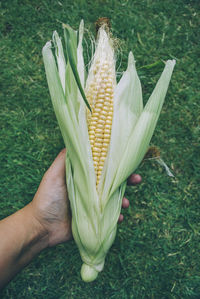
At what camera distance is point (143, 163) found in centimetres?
226

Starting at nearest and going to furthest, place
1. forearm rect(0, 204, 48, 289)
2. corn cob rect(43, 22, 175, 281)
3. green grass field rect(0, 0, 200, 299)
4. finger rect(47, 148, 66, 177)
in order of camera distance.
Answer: corn cob rect(43, 22, 175, 281)
forearm rect(0, 204, 48, 289)
finger rect(47, 148, 66, 177)
green grass field rect(0, 0, 200, 299)

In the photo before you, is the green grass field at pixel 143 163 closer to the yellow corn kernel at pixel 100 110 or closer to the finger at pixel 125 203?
the finger at pixel 125 203

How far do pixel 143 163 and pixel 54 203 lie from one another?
89 centimetres

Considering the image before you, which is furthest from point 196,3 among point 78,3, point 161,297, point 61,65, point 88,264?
point 161,297

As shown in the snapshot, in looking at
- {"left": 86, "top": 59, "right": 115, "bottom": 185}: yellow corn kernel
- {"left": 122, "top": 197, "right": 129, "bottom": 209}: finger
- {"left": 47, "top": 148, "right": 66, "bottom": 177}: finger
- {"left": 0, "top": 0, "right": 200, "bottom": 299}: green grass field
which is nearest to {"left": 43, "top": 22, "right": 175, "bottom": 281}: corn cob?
{"left": 86, "top": 59, "right": 115, "bottom": 185}: yellow corn kernel

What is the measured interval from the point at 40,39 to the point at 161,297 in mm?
2577

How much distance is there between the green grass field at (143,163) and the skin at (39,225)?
0.31 meters

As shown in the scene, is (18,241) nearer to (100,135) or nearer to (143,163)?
(100,135)

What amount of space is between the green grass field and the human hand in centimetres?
32

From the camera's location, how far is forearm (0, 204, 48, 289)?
5.68 feet

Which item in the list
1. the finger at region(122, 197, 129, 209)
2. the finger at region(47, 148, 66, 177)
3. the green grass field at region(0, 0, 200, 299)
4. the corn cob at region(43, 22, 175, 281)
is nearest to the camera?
the corn cob at region(43, 22, 175, 281)

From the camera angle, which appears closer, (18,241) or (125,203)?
(18,241)

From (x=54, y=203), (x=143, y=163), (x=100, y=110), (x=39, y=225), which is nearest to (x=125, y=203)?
(x=143, y=163)

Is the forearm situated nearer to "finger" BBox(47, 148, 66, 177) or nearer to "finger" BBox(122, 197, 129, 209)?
"finger" BBox(47, 148, 66, 177)
